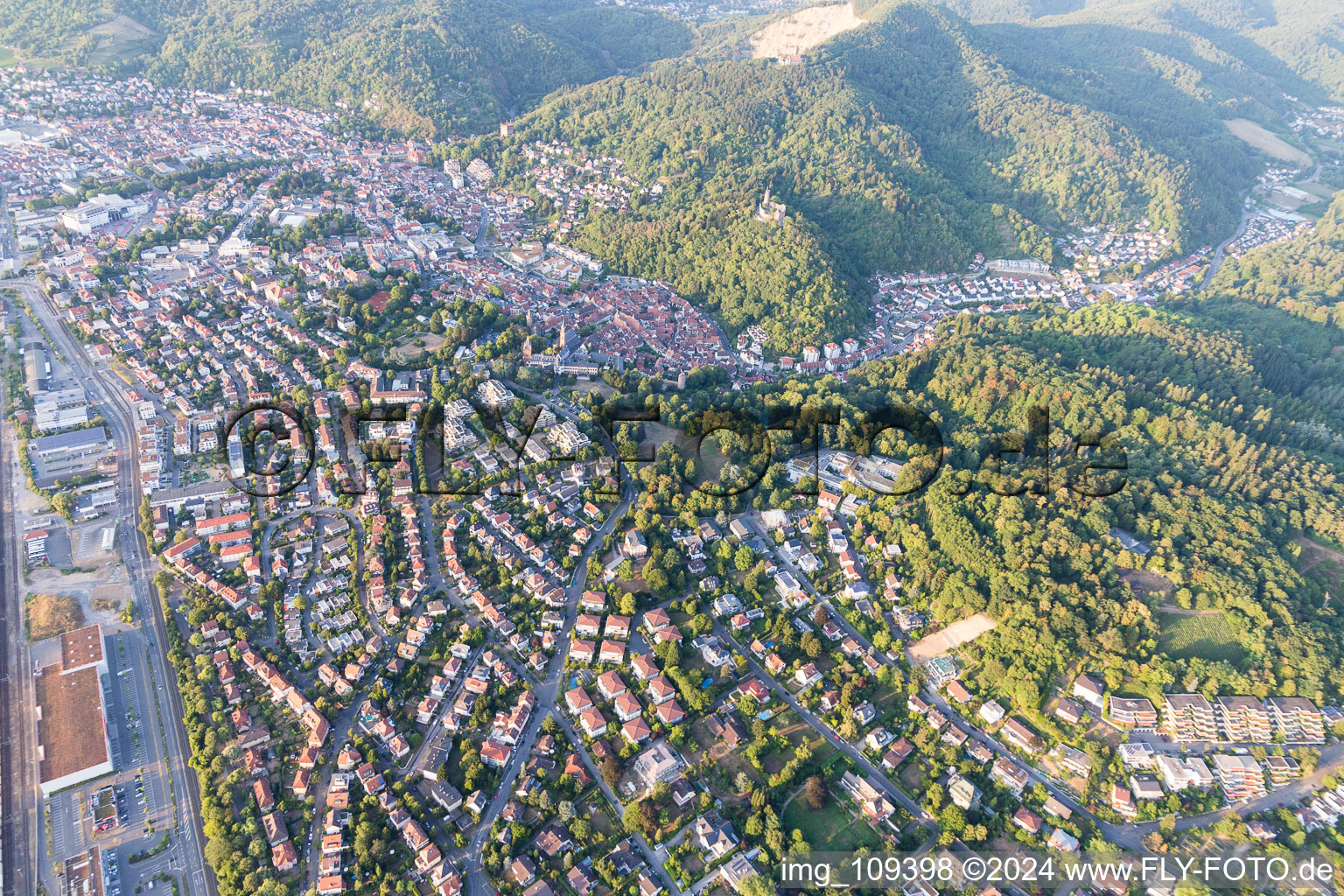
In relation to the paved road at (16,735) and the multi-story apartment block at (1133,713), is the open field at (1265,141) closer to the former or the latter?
the multi-story apartment block at (1133,713)

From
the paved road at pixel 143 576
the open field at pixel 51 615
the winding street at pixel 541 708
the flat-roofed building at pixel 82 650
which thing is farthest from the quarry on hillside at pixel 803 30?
the flat-roofed building at pixel 82 650

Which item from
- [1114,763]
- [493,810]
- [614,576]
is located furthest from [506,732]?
[1114,763]

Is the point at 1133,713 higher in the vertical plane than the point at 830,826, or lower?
higher

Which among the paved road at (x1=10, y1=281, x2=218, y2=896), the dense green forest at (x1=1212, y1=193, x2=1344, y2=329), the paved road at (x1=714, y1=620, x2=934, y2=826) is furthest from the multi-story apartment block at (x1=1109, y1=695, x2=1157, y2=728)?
the dense green forest at (x1=1212, y1=193, x2=1344, y2=329)

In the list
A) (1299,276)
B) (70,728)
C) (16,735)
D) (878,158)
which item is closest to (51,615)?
(16,735)

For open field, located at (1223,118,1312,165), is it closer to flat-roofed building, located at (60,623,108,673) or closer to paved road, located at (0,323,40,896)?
flat-roofed building, located at (60,623,108,673)

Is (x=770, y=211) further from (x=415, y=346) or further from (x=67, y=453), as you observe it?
(x=67, y=453)
